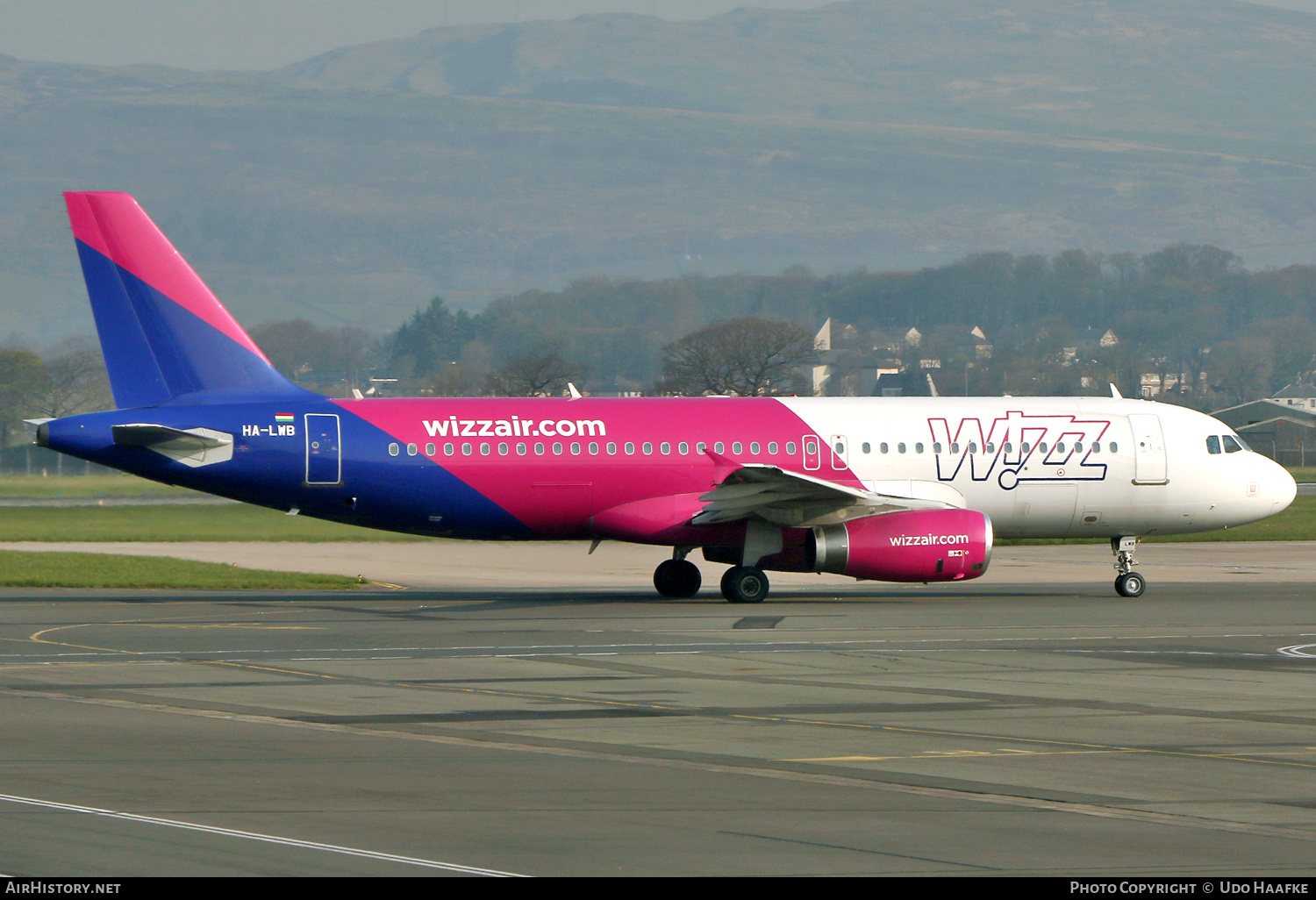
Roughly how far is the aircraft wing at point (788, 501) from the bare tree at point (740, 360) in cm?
7591

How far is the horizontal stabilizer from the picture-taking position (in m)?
32.2

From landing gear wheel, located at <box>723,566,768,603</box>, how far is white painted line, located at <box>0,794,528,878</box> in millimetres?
20628

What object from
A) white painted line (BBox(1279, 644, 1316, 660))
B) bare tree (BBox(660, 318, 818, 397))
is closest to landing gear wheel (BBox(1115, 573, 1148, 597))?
white painted line (BBox(1279, 644, 1316, 660))

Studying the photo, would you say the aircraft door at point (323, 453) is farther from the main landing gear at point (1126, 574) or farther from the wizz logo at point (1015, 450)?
the main landing gear at point (1126, 574)

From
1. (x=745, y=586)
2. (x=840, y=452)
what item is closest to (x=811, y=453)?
(x=840, y=452)

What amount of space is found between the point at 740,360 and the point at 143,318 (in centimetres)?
9164

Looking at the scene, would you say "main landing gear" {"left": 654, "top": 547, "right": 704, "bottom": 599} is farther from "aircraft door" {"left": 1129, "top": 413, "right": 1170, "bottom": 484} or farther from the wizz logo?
"aircraft door" {"left": 1129, "top": 413, "right": 1170, "bottom": 484}

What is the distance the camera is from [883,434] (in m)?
34.7

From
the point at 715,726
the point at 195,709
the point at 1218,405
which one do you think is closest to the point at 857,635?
the point at 715,726

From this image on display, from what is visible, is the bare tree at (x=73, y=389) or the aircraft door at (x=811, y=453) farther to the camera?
the bare tree at (x=73, y=389)

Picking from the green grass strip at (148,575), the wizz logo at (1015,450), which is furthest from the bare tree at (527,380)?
the wizz logo at (1015,450)

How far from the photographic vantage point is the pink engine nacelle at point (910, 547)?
31.5 metres

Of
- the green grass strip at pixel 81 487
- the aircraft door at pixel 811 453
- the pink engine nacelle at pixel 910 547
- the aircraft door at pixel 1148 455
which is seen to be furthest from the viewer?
the green grass strip at pixel 81 487
